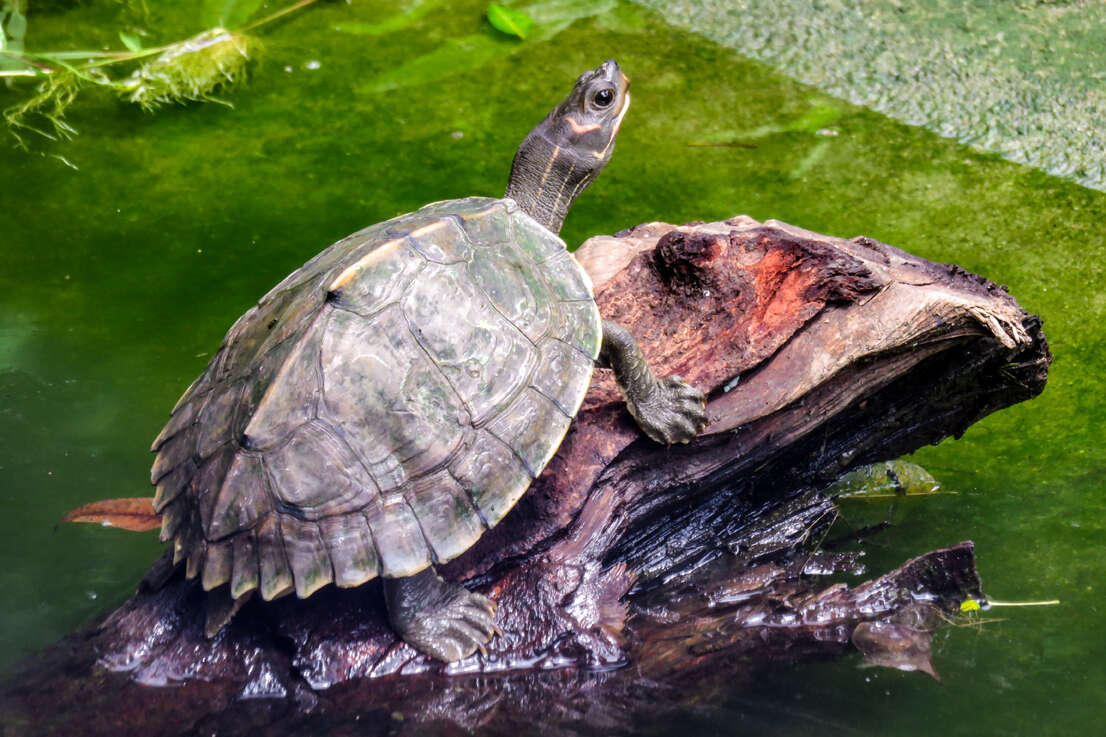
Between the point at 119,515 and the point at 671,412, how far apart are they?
169 cm

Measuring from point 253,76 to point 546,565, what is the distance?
3310 millimetres

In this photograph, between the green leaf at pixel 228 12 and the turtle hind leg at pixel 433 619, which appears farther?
the green leaf at pixel 228 12

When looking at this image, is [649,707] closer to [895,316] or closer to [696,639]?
[696,639]

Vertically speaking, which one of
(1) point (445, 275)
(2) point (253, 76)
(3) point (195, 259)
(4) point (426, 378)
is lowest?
(3) point (195, 259)

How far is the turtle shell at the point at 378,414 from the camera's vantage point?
2.11m

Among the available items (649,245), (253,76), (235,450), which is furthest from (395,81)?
(235,450)

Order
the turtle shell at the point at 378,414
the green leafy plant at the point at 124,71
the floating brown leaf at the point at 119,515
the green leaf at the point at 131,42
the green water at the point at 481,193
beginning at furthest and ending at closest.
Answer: the green leaf at the point at 131,42 → the green leafy plant at the point at 124,71 → the floating brown leaf at the point at 119,515 → the green water at the point at 481,193 → the turtle shell at the point at 378,414

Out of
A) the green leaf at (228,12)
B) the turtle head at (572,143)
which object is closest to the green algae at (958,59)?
the turtle head at (572,143)

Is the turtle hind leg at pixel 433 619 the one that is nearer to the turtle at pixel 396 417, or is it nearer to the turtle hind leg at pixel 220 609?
the turtle at pixel 396 417

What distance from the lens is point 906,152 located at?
410 centimetres

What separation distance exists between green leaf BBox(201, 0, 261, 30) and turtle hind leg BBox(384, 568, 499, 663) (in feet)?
11.9

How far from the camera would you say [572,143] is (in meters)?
2.96

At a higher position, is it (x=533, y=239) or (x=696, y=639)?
(x=533, y=239)

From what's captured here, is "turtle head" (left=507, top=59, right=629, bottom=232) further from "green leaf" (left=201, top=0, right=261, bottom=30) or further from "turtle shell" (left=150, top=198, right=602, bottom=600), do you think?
"green leaf" (left=201, top=0, right=261, bottom=30)
